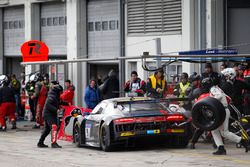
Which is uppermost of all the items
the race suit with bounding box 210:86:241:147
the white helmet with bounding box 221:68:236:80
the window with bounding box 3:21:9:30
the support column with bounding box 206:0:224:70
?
the window with bounding box 3:21:9:30

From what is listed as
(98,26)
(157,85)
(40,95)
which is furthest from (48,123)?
(98,26)

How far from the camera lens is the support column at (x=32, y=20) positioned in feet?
114

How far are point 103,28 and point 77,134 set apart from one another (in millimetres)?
11861

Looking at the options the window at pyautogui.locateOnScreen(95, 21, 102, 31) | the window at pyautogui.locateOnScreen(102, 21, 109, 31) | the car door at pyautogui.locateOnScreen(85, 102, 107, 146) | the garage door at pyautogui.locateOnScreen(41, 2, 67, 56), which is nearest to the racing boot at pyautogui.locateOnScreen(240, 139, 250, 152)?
the car door at pyautogui.locateOnScreen(85, 102, 107, 146)

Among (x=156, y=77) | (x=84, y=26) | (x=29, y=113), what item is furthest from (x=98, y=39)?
(x=156, y=77)

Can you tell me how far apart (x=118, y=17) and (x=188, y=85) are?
905cm

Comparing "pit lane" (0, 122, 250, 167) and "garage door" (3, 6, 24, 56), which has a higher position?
"garage door" (3, 6, 24, 56)

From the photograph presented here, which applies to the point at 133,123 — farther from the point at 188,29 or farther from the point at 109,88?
the point at 188,29

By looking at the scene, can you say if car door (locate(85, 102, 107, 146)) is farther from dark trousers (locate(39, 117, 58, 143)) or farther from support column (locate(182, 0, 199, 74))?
support column (locate(182, 0, 199, 74))

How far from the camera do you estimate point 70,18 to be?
32.2 meters

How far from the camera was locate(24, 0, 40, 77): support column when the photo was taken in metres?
34.7

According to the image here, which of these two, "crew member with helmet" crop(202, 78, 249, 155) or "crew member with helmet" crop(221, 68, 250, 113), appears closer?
"crew member with helmet" crop(202, 78, 249, 155)

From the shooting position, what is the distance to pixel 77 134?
19.8 m

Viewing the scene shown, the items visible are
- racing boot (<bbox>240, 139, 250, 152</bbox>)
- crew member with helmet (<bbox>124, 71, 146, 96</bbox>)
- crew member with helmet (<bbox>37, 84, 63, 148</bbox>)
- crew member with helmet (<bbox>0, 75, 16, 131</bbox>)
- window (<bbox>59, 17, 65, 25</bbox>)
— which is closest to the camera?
racing boot (<bbox>240, 139, 250, 152</bbox>)
